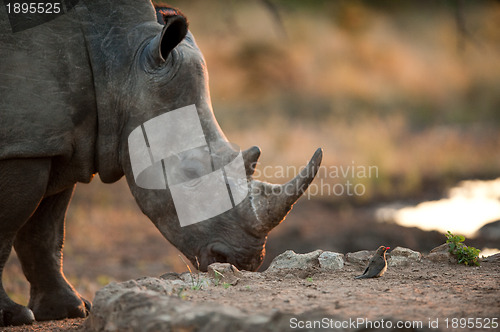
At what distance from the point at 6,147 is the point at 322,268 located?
2129 mm

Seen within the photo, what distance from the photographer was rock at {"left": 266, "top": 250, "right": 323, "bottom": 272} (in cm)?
505

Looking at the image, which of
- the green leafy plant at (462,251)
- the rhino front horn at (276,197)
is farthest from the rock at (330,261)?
the green leafy plant at (462,251)

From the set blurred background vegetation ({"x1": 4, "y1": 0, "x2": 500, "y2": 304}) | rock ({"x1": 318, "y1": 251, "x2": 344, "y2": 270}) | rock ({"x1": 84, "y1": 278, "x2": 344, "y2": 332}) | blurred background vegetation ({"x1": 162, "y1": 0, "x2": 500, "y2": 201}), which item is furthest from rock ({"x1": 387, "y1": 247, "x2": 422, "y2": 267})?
blurred background vegetation ({"x1": 162, "y1": 0, "x2": 500, "y2": 201})

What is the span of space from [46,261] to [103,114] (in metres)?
1.32

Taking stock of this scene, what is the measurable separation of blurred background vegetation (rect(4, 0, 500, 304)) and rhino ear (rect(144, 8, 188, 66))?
9.87 feet

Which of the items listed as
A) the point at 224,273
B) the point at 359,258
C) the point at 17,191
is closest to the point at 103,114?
the point at 17,191

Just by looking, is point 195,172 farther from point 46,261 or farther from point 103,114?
point 46,261

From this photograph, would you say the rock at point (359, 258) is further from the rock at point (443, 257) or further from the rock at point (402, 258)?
the rock at point (443, 257)

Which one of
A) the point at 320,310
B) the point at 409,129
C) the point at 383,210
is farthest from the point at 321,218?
the point at 320,310

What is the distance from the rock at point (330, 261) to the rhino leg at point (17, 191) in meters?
1.85

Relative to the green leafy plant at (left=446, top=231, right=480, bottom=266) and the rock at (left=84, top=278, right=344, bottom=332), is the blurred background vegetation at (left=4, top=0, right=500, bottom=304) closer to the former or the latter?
the rock at (left=84, top=278, right=344, bottom=332)

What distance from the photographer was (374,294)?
4223 millimetres

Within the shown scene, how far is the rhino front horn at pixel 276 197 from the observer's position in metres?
4.78

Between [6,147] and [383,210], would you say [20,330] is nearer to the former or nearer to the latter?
[6,147]
